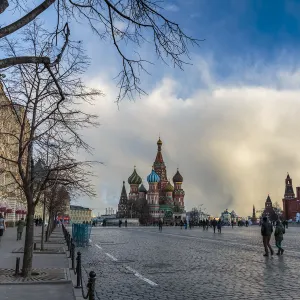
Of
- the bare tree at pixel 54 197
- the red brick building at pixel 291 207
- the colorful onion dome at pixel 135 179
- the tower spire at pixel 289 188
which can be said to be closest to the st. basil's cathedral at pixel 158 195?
the colorful onion dome at pixel 135 179

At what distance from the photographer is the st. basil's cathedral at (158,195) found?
472ft

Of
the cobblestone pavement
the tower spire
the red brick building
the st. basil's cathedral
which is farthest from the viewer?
the tower spire

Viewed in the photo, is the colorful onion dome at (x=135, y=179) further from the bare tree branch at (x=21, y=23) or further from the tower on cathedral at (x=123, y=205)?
the bare tree branch at (x=21, y=23)

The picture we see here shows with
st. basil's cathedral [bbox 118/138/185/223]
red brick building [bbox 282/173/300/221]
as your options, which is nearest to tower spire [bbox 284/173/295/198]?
red brick building [bbox 282/173/300/221]

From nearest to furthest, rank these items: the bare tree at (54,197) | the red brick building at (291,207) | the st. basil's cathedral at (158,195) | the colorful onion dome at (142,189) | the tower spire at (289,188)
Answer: the bare tree at (54,197) → the st. basil's cathedral at (158,195) → the red brick building at (291,207) → the colorful onion dome at (142,189) → the tower spire at (289,188)

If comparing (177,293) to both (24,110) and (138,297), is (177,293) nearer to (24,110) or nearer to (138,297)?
(138,297)

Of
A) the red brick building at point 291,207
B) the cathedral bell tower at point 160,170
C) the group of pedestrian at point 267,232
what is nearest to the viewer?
the group of pedestrian at point 267,232

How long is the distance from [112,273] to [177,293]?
161 inches

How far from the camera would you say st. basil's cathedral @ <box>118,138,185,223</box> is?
14388 centimetres

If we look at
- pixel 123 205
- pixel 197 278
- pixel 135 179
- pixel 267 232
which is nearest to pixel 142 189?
pixel 135 179

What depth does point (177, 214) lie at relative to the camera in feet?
486

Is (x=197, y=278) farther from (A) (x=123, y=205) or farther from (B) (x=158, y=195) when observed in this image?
(A) (x=123, y=205)

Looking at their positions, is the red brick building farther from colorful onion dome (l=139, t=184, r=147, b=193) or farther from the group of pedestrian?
the group of pedestrian

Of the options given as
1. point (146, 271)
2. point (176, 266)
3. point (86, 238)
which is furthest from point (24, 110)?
point (86, 238)
